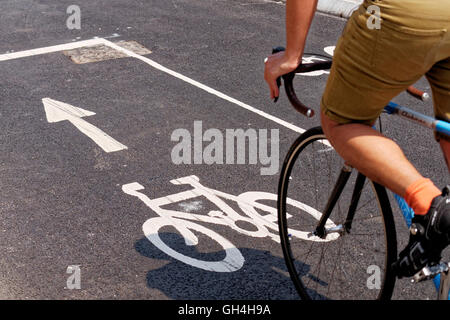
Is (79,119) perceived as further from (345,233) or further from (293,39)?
(293,39)

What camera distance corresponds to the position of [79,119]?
686cm

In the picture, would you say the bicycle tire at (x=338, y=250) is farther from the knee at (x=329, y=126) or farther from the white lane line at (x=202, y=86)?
the white lane line at (x=202, y=86)

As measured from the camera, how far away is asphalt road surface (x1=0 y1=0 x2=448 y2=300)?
14.1 ft

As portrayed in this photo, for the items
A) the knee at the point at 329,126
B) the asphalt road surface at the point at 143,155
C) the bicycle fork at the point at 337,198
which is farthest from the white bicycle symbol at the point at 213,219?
the knee at the point at 329,126

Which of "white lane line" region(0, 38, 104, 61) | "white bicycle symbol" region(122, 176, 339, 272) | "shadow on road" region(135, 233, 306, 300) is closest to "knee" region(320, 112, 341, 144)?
"white bicycle symbol" region(122, 176, 339, 272)

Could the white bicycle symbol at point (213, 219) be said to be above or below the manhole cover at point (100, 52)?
above

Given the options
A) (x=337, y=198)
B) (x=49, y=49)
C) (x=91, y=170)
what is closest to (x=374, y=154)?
(x=337, y=198)

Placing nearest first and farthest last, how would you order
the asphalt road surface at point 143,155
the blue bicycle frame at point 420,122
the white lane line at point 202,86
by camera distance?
the blue bicycle frame at point 420,122
the asphalt road surface at point 143,155
the white lane line at point 202,86

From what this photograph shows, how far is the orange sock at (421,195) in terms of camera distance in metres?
2.65

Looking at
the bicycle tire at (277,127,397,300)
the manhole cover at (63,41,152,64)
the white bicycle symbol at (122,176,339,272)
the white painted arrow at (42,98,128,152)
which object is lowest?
the manhole cover at (63,41,152,64)

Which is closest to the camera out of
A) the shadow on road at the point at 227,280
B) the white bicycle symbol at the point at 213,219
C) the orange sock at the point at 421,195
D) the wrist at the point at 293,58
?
the orange sock at the point at 421,195

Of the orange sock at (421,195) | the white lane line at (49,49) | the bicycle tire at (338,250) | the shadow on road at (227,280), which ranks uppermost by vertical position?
the orange sock at (421,195)

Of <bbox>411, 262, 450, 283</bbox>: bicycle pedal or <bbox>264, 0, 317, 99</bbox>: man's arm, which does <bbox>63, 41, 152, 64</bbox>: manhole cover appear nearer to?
<bbox>264, 0, 317, 99</bbox>: man's arm
